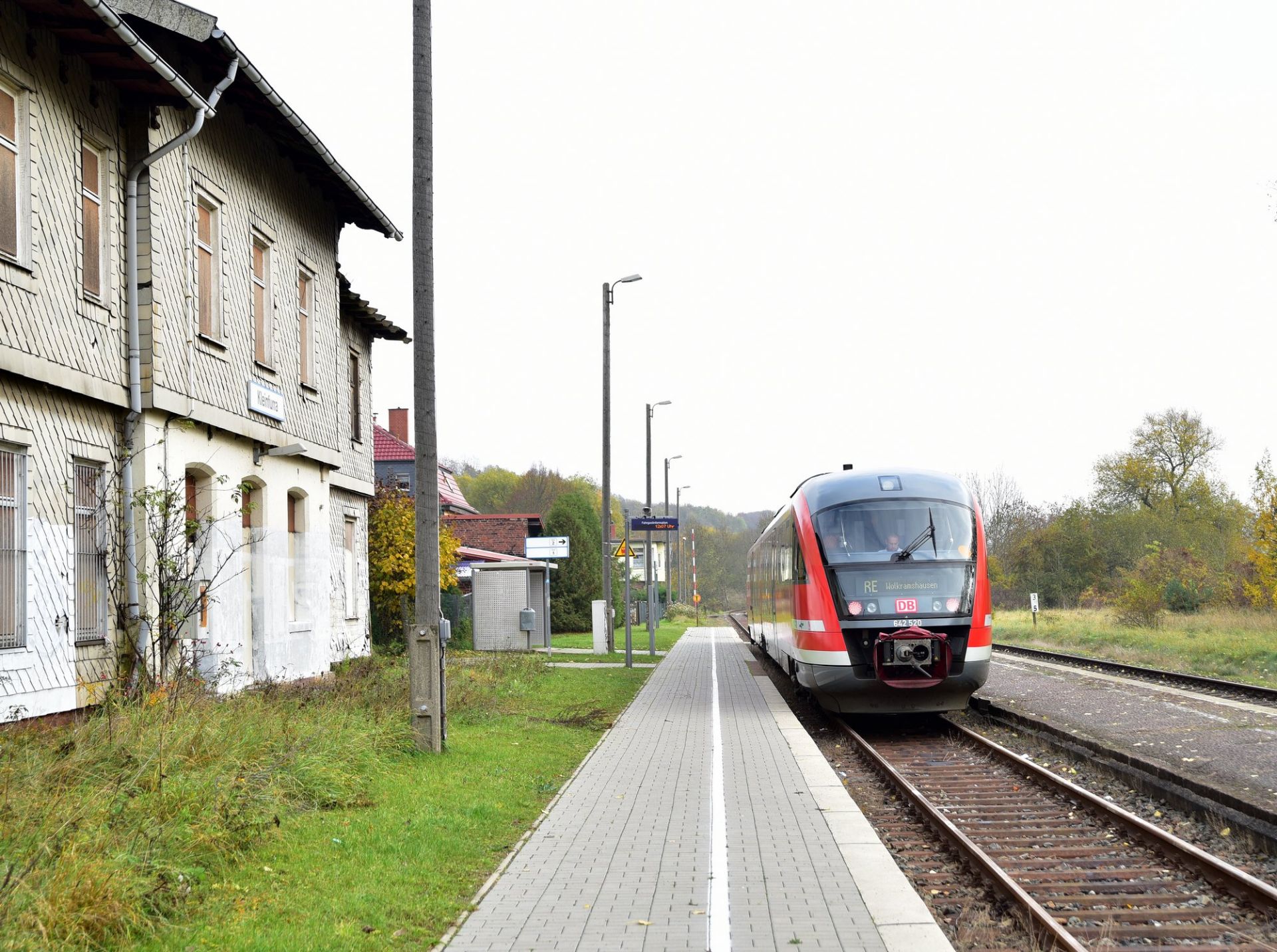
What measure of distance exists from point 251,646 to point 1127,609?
29343mm

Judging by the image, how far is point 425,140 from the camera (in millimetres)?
11617

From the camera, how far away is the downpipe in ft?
36.9

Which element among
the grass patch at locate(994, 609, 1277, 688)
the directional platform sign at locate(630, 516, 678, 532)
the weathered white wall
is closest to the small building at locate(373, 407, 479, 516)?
the directional platform sign at locate(630, 516, 678, 532)

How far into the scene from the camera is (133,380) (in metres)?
11.5

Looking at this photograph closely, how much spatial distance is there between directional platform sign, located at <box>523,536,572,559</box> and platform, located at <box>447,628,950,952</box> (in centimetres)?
1463

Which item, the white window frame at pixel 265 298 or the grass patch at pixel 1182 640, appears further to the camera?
the grass patch at pixel 1182 640

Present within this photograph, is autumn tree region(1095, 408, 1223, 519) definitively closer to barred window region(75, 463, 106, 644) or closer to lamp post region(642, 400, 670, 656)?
lamp post region(642, 400, 670, 656)

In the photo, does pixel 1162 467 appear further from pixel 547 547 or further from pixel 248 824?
pixel 248 824

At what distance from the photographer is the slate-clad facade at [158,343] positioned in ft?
32.3

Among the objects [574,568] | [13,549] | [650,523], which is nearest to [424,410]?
[13,549]

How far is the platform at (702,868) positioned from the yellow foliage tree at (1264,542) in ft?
80.4

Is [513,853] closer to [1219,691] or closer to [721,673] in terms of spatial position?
[1219,691]

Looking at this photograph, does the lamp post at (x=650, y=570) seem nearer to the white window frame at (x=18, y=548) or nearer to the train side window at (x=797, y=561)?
the train side window at (x=797, y=561)

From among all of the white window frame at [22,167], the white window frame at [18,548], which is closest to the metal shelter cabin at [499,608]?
the white window frame at [18,548]
